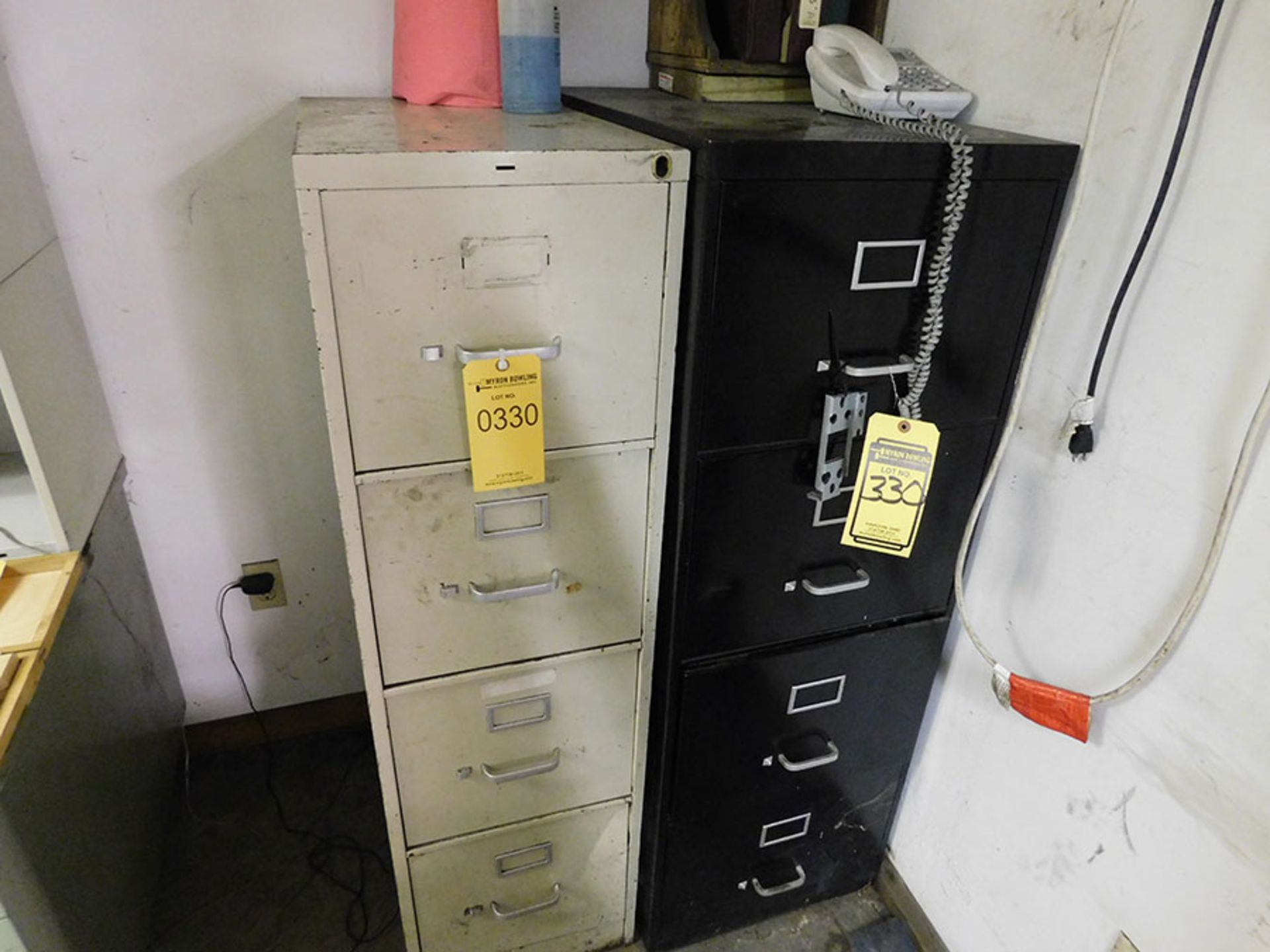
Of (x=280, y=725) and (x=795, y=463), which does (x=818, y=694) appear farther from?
(x=280, y=725)

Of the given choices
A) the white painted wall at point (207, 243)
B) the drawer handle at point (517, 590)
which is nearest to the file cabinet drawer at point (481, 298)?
the drawer handle at point (517, 590)

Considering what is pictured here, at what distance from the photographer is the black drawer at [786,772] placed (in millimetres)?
1205

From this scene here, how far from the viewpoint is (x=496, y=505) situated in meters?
0.98

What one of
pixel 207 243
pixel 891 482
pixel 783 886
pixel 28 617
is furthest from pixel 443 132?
pixel 783 886

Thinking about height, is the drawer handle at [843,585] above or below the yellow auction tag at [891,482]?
below

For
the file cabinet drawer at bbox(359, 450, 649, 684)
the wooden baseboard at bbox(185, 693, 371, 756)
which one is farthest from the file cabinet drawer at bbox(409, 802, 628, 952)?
the wooden baseboard at bbox(185, 693, 371, 756)

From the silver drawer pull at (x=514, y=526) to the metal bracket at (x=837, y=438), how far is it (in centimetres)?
35

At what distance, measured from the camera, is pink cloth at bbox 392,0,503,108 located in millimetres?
1157

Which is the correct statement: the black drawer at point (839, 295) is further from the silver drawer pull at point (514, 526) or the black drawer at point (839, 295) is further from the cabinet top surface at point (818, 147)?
the silver drawer pull at point (514, 526)

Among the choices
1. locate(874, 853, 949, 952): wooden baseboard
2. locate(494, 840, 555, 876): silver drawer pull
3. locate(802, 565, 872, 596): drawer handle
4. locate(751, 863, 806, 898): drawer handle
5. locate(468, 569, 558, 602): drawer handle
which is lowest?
locate(874, 853, 949, 952): wooden baseboard

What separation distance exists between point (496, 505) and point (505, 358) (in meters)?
0.19

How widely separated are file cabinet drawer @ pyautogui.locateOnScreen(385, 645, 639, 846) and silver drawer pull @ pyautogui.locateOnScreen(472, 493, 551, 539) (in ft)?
0.68

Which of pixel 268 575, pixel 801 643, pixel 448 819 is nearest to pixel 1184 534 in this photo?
pixel 801 643

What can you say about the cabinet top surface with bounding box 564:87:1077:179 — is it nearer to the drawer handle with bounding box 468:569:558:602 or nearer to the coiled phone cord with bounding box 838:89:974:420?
the coiled phone cord with bounding box 838:89:974:420
